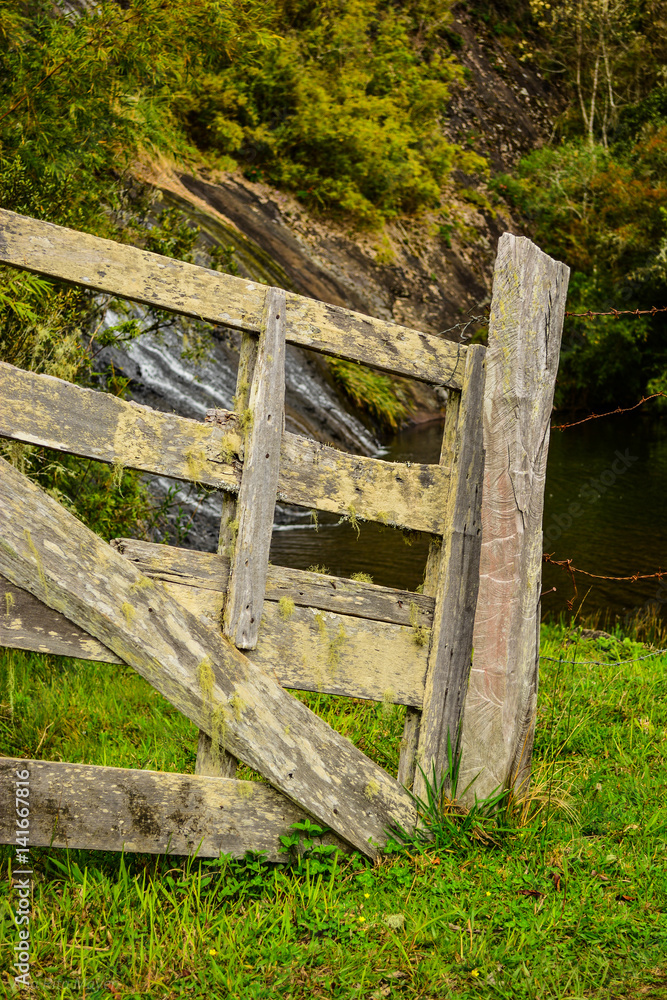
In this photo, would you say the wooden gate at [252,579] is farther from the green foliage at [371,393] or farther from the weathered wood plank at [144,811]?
the green foliage at [371,393]

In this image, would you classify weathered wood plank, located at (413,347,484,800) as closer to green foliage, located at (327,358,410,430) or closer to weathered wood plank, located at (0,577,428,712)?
weathered wood plank, located at (0,577,428,712)

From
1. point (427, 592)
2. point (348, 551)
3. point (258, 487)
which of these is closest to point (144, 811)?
point (258, 487)

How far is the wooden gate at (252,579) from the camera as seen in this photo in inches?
94.7

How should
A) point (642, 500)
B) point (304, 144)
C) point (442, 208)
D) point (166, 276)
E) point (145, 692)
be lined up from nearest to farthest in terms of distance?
point (166, 276)
point (145, 692)
point (642, 500)
point (304, 144)
point (442, 208)

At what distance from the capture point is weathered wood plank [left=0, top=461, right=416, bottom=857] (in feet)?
7.80

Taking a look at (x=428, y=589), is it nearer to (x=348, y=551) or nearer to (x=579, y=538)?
(x=348, y=551)

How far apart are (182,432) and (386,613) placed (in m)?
0.94

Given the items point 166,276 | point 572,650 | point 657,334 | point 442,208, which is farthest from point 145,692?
point 442,208

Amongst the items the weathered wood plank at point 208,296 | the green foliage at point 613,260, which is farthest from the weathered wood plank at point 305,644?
the green foliage at point 613,260

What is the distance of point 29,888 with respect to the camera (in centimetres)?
255

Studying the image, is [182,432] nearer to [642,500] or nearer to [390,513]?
[390,513]

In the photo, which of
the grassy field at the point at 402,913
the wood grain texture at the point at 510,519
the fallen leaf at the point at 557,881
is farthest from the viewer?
the wood grain texture at the point at 510,519

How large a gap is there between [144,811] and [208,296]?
1.61m

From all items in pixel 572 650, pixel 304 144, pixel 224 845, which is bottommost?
pixel 224 845
